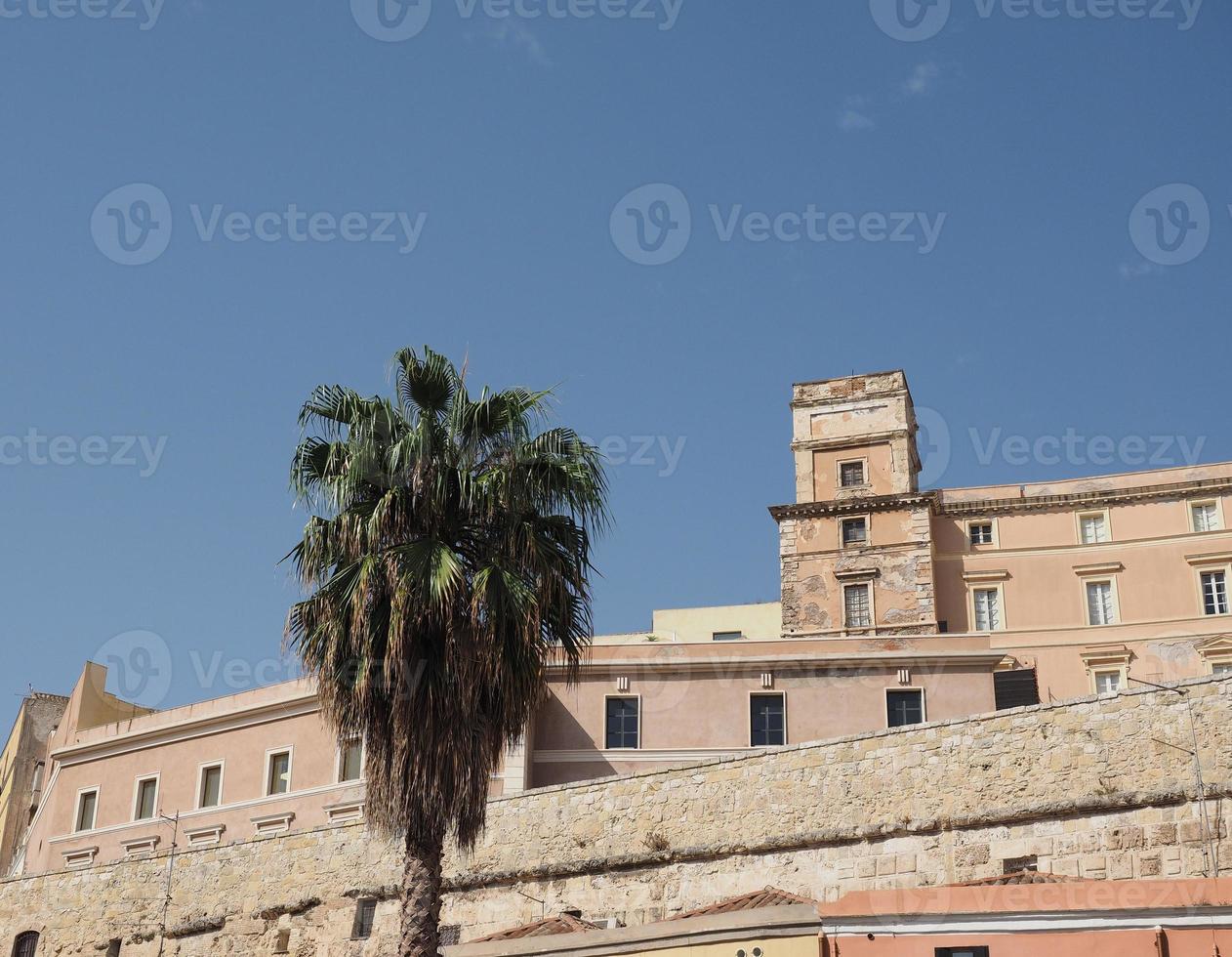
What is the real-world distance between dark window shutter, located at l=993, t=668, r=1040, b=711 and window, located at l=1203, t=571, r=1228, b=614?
18.6 feet

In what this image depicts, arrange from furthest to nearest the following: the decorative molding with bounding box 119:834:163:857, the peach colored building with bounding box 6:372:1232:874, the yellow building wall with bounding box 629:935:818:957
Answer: the decorative molding with bounding box 119:834:163:857 → the peach colored building with bounding box 6:372:1232:874 → the yellow building wall with bounding box 629:935:818:957

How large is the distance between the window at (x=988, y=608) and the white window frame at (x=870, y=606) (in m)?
3.50

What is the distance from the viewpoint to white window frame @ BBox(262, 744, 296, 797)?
38.5 metres

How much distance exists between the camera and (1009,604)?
4847 centimetres

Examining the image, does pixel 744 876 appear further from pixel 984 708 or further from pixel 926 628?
pixel 926 628

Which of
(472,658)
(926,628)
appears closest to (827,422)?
(926,628)

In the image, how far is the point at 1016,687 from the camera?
4581 cm

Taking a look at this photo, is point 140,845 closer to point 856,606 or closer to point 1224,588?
point 856,606

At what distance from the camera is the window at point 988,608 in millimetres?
48375

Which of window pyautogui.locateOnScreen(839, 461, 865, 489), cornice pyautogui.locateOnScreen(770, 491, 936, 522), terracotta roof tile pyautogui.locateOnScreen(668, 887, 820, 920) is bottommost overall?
terracotta roof tile pyautogui.locateOnScreen(668, 887, 820, 920)

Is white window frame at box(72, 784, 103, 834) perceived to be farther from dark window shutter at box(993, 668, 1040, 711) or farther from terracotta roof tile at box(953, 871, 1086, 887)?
terracotta roof tile at box(953, 871, 1086, 887)

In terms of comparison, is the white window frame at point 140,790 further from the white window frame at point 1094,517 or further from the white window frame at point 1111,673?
the white window frame at point 1094,517

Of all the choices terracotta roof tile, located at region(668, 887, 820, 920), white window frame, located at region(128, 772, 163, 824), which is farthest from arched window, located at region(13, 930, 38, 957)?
terracotta roof tile, located at region(668, 887, 820, 920)

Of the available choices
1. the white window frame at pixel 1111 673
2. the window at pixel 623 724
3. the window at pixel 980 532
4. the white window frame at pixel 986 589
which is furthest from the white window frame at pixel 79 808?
the white window frame at pixel 1111 673
